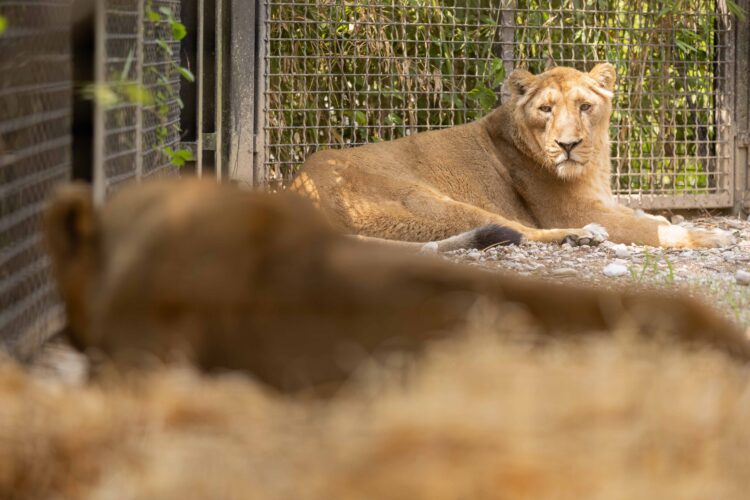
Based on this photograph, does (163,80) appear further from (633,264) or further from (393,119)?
(393,119)

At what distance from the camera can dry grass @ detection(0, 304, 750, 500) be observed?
1.60m

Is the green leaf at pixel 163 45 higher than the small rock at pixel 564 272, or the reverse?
the green leaf at pixel 163 45

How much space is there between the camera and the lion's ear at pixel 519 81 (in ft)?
22.4

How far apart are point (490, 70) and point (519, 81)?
0.82 meters

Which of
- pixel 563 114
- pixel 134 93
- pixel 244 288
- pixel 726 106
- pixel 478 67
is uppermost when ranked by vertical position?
pixel 478 67

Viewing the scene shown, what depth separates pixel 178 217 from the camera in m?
1.96

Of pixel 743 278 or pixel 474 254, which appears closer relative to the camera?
pixel 743 278

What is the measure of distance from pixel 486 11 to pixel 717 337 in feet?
19.3

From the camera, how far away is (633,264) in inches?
211

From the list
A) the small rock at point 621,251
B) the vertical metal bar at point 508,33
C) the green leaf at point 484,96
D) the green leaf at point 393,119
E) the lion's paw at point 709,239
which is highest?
Result: the vertical metal bar at point 508,33

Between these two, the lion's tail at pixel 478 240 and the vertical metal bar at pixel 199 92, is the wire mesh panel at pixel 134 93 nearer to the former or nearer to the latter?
the vertical metal bar at pixel 199 92

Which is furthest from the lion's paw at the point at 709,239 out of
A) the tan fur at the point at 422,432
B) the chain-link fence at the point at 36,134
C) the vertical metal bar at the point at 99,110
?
the tan fur at the point at 422,432

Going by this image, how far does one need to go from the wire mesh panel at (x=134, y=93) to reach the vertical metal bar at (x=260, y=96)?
5.68 ft

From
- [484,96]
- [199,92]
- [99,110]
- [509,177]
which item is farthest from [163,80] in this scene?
[484,96]
